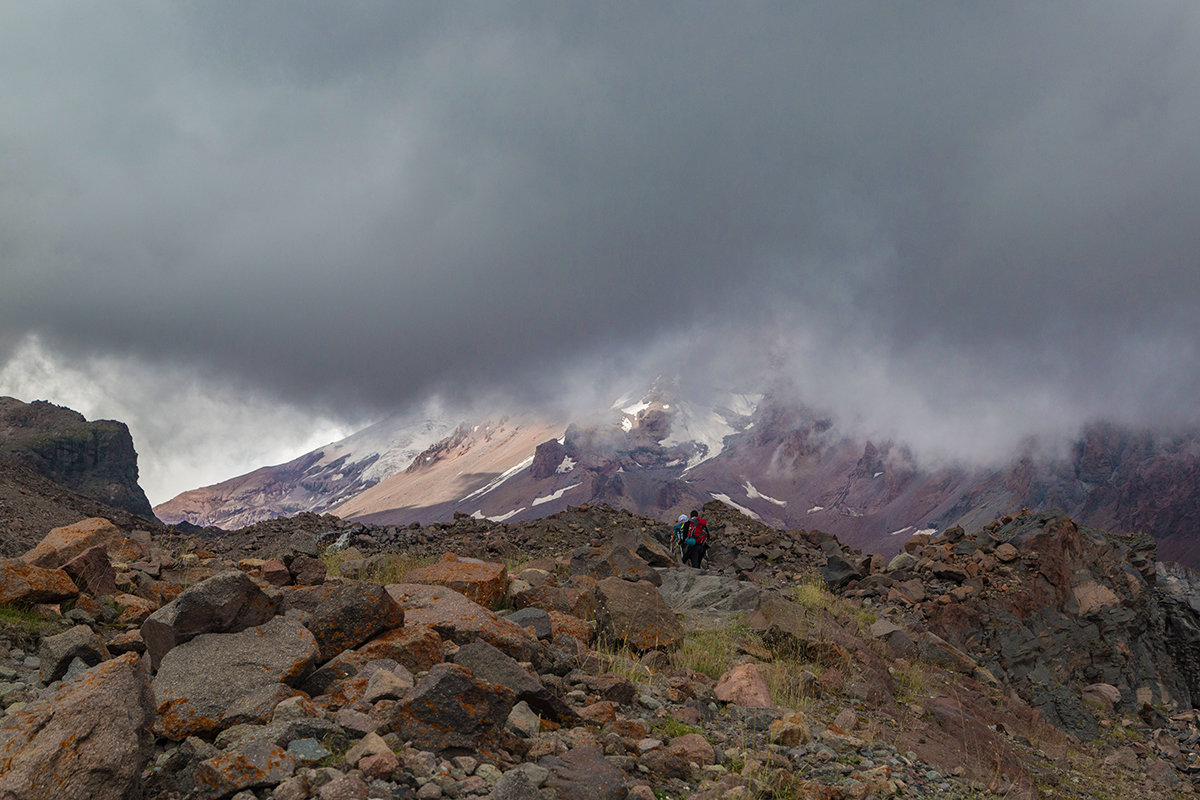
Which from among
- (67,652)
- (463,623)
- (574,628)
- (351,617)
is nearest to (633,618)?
(574,628)

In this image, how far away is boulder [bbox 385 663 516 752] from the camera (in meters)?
5.19

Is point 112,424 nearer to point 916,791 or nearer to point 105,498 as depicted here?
point 105,498

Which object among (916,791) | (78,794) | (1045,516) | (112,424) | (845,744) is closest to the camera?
(78,794)

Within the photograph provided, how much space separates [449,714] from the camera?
528 centimetres

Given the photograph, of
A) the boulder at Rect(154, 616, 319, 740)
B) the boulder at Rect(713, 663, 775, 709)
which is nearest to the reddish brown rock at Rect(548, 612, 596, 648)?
the boulder at Rect(713, 663, 775, 709)

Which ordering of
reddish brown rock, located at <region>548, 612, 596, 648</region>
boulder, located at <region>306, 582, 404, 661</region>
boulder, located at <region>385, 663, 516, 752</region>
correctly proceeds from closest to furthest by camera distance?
boulder, located at <region>385, 663, 516, 752</region> < boulder, located at <region>306, 582, 404, 661</region> < reddish brown rock, located at <region>548, 612, 596, 648</region>

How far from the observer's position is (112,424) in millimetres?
125938

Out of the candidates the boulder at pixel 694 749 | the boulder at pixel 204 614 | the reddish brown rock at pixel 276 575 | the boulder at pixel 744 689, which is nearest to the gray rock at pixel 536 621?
the boulder at pixel 744 689

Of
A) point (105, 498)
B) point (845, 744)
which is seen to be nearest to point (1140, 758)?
point (845, 744)

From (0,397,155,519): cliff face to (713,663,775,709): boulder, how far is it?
322 ft

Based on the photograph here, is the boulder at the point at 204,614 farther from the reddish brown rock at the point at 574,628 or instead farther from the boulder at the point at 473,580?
the reddish brown rock at the point at 574,628

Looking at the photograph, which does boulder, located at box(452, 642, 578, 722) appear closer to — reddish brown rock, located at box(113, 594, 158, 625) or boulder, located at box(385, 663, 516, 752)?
boulder, located at box(385, 663, 516, 752)

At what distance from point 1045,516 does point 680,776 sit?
2335 cm

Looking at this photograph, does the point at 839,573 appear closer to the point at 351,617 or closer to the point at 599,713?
the point at 599,713
